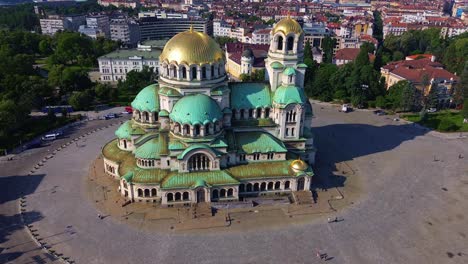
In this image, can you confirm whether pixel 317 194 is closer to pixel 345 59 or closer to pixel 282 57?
pixel 282 57

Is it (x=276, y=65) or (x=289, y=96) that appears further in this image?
(x=276, y=65)

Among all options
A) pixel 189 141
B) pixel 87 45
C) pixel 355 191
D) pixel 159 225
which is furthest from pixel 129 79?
pixel 355 191

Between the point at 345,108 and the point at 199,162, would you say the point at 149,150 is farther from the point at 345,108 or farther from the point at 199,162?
the point at 345,108

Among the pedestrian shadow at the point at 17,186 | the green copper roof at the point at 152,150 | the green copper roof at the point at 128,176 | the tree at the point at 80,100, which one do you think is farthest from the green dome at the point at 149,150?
the tree at the point at 80,100

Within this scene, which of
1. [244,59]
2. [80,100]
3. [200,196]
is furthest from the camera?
[244,59]

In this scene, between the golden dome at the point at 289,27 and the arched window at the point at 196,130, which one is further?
the golden dome at the point at 289,27

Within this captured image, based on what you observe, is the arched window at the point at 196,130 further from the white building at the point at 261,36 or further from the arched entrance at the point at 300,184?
the white building at the point at 261,36

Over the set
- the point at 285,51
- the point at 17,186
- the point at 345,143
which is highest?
the point at 285,51

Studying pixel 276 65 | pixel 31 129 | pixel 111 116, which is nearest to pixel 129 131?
pixel 276 65

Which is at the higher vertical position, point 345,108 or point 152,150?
point 152,150
